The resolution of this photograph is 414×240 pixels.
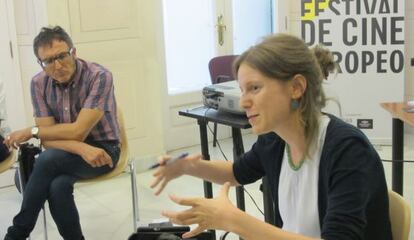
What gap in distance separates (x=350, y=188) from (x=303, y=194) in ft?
0.60

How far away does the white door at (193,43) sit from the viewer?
441 cm

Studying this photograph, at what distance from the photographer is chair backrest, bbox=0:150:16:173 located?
2709 mm

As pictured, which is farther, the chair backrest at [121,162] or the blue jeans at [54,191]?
the chair backrest at [121,162]

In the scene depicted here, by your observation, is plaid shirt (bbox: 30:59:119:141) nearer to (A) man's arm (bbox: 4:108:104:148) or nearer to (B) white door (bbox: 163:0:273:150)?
(A) man's arm (bbox: 4:108:104:148)

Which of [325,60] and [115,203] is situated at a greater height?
[325,60]

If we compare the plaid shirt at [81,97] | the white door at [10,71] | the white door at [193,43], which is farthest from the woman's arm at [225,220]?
the white door at [193,43]

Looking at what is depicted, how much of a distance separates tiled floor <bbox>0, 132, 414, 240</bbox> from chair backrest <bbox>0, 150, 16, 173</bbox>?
44 cm

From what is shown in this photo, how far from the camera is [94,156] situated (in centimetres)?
248

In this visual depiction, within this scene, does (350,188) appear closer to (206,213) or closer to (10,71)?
(206,213)

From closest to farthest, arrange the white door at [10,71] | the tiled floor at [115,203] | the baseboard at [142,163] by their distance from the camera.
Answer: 1. the tiled floor at [115,203]
2. the white door at [10,71]
3. the baseboard at [142,163]

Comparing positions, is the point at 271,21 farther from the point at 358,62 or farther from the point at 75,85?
the point at 75,85

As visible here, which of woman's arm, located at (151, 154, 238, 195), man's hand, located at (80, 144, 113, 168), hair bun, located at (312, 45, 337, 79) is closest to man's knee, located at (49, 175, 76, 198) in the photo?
man's hand, located at (80, 144, 113, 168)

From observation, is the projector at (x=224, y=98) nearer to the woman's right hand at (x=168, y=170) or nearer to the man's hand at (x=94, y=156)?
the man's hand at (x=94, y=156)

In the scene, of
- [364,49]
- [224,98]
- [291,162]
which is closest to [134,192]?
[224,98]
